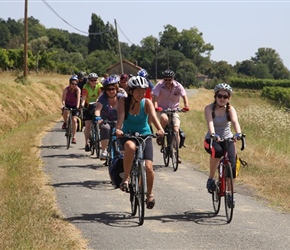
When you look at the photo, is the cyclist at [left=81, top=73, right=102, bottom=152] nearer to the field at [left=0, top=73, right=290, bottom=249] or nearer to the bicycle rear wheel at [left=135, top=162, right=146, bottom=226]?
the field at [left=0, top=73, right=290, bottom=249]

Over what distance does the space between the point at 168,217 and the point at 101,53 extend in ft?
372

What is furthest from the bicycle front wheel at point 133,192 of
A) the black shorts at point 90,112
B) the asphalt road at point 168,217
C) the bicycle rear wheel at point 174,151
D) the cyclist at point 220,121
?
the black shorts at point 90,112

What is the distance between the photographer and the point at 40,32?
16075cm

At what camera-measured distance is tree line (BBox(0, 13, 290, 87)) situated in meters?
61.8

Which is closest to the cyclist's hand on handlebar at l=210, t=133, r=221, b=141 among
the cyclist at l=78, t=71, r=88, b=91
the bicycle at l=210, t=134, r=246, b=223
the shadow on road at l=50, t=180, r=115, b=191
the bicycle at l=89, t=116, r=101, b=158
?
the bicycle at l=210, t=134, r=246, b=223

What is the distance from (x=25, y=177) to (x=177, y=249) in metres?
5.14

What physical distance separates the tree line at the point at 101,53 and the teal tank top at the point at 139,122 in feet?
151

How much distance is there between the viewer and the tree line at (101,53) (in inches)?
2431

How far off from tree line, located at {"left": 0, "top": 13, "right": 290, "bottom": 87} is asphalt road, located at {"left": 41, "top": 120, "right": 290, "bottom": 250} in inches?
1697

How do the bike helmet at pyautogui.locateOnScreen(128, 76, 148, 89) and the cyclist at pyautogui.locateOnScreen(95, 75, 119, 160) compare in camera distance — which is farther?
the cyclist at pyautogui.locateOnScreen(95, 75, 119, 160)

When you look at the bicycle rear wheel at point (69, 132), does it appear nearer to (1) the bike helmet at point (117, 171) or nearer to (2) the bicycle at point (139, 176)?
(1) the bike helmet at point (117, 171)

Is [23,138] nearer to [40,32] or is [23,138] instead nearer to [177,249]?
[177,249]

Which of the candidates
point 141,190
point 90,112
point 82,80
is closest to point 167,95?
point 90,112

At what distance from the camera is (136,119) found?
8383 millimetres
